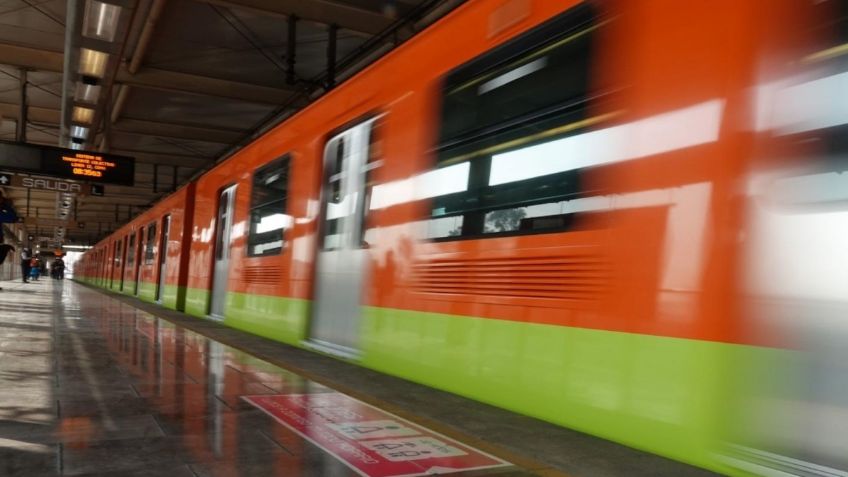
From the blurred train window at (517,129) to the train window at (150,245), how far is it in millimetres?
13805

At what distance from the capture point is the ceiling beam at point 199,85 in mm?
12172

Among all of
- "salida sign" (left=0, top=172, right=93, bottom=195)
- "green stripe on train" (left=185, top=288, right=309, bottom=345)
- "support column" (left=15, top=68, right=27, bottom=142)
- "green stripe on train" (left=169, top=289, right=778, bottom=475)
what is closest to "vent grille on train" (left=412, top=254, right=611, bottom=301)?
"green stripe on train" (left=169, top=289, right=778, bottom=475)

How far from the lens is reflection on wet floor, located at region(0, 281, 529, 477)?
8.07ft

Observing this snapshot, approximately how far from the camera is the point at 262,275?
750 centimetres

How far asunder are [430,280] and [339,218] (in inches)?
74.3

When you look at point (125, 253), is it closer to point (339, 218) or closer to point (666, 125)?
point (339, 218)

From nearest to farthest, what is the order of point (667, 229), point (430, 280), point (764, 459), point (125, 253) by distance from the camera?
point (764, 459) < point (667, 229) < point (430, 280) < point (125, 253)

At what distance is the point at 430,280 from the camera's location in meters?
4.16

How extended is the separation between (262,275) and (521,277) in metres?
4.85

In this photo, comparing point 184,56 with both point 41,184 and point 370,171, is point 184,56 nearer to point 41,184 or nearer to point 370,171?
point 41,184

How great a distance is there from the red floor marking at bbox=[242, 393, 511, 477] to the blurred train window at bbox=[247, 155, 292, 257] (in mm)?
3438

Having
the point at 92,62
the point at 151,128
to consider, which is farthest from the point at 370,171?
the point at 151,128

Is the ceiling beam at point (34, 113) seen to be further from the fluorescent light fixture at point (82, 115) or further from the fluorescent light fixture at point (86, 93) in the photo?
the fluorescent light fixture at point (86, 93)

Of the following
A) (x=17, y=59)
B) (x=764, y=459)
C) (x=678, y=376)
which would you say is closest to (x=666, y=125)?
(x=678, y=376)
